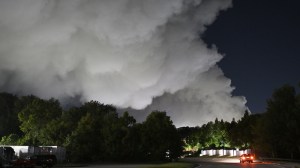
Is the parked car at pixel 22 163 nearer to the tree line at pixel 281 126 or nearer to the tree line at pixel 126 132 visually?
the tree line at pixel 126 132

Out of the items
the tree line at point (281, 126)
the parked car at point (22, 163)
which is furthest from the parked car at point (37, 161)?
the tree line at point (281, 126)

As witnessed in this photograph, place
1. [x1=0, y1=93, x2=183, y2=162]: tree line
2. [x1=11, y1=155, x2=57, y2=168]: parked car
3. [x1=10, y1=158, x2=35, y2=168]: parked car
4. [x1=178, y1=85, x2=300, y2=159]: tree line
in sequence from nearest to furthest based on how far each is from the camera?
[x1=10, y1=158, x2=35, y2=168]: parked car
[x1=11, y1=155, x2=57, y2=168]: parked car
[x1=0, y1=93, x2=183, y2=162]: tree line
[x1=178, y1=85, x2=300, y2=159]: tree line

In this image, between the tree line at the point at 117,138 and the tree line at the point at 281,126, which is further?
the tree line at the point at 281,126

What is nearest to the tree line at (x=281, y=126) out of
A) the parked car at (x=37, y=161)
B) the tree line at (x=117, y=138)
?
the tree line at (x=117, y=138)

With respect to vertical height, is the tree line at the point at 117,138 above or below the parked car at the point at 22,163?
above

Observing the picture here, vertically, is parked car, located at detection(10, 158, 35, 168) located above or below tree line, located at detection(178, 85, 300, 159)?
below

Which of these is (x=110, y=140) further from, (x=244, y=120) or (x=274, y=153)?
(x=244, y=120)

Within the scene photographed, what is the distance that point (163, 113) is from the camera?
87.8 meters

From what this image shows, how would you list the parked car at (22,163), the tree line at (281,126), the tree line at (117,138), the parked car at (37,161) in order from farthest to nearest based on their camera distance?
1. the tree line at (281,126)
2. the tree line at (117,138)
3. the parked car at (37,161)
4. the parked car at (22,163)

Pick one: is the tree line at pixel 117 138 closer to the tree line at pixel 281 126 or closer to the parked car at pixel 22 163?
the tree line at pixel 281 126

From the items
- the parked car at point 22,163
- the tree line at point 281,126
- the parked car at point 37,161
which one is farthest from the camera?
the tree line at point 281,126

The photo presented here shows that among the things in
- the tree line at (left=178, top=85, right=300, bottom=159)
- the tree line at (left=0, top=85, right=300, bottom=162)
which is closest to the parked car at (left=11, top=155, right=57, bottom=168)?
the tree line at (left=0, top=85, right=300, bottom=162)

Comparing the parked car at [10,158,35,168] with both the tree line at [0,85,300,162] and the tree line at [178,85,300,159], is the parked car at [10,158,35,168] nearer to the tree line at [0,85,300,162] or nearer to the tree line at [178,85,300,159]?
the tree line at [0,85,300,162]

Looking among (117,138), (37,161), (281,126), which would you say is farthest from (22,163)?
(281,126)
